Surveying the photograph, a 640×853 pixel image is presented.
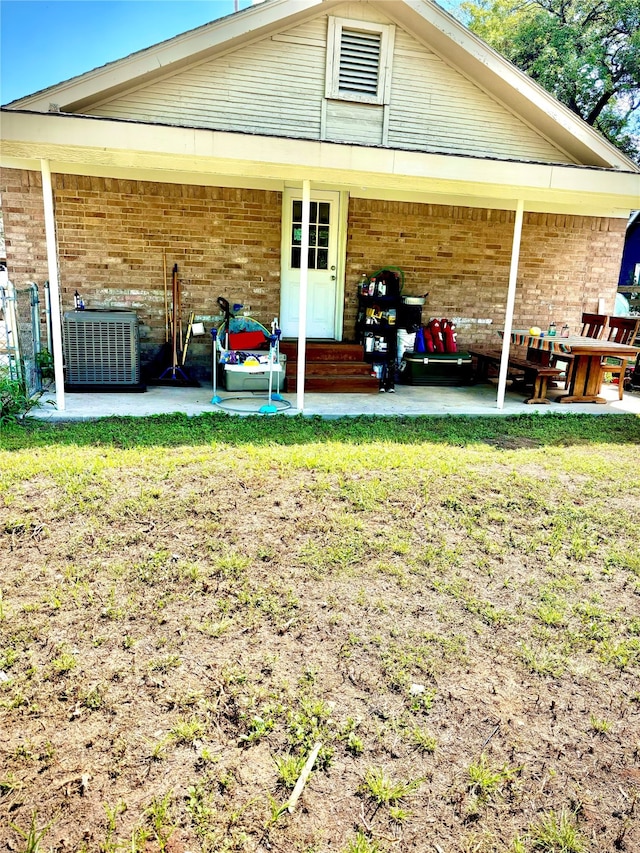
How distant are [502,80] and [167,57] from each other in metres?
4.45

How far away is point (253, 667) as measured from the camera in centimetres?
285

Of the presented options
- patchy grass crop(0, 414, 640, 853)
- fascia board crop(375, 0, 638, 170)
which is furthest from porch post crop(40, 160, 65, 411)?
fascia board crop(375, 0, 638, 170)

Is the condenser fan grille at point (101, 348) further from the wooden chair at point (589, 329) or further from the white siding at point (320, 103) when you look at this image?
the wooden chair at point (589, 329)

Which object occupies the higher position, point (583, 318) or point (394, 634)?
point (583, 318)

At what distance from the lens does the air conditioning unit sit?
7.45 m

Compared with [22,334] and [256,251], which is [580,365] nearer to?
[256,251]

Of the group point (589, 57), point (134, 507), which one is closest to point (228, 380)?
point (134, 507)

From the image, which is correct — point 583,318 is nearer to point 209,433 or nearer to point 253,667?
point 209,433

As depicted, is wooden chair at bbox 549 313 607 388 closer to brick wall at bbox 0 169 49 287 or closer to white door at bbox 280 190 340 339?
white door at bbox 280 190 340 339

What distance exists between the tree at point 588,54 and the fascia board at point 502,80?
931cm

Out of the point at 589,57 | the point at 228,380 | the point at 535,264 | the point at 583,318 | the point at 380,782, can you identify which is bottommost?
the point at 380,782

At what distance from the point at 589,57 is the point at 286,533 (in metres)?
17.3

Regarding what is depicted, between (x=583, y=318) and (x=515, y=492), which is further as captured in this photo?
(x=583, y=318)

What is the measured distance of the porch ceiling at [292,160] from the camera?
555 centimetres
